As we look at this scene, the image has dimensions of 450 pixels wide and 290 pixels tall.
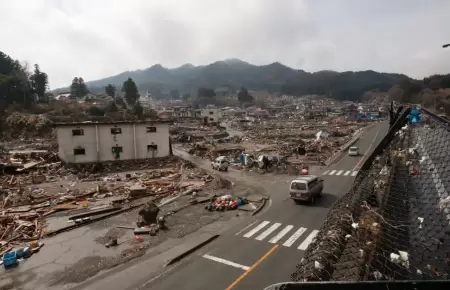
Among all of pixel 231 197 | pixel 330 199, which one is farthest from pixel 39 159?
pixel 330 199

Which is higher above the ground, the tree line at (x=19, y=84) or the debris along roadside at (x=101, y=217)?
the tree line at (x=19, y=84)

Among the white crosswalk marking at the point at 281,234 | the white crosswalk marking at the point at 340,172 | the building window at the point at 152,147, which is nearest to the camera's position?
the white crosswalk marking at the point at 281,234

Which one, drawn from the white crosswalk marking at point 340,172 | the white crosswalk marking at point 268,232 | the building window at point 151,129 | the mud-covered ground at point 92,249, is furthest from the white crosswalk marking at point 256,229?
the building window at point 151,129

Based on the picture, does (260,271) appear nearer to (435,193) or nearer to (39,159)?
(435,193)

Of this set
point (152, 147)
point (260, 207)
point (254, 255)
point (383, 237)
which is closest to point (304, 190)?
point (260, 207)

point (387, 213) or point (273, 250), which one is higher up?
point (387, 213)

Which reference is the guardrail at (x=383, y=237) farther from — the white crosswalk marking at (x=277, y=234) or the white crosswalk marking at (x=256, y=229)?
the white crosswalk marking at (x=256, y=229)

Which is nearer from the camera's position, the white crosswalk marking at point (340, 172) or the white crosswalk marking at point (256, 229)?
the white crosswalk marking at point (256, 229)
